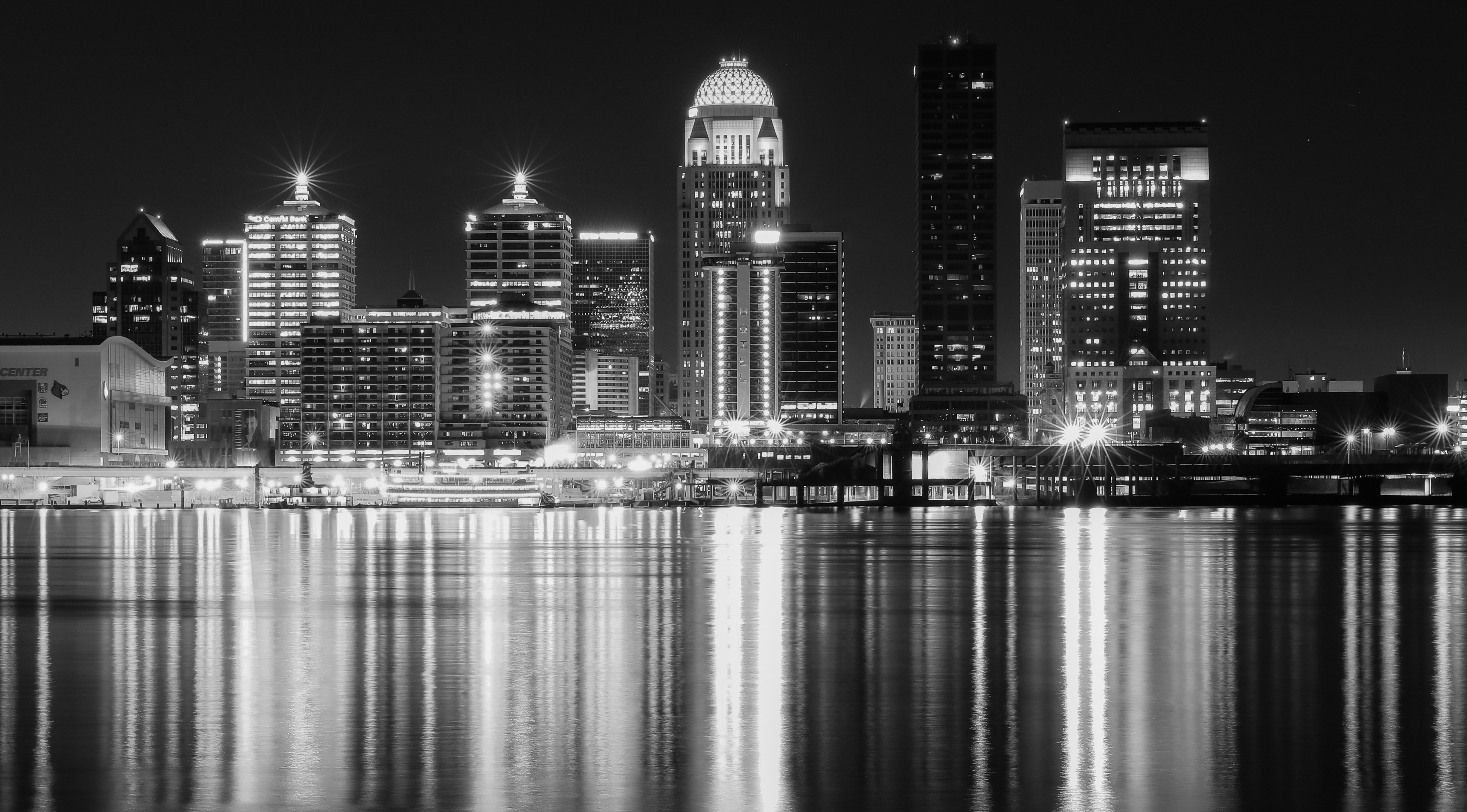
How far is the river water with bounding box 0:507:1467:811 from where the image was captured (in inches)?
708

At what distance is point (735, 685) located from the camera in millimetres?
25172

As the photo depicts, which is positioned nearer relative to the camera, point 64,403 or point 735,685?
point 735,685

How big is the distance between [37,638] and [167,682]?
26.5ft

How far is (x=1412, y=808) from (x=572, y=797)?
30.7 feet

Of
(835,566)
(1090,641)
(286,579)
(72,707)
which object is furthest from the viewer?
(835,566)

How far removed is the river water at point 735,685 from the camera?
17984mm

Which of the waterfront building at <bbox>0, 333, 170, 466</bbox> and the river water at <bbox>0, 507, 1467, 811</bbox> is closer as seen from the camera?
the river water at <bbox>0, 507, 1467, 811</bbox>

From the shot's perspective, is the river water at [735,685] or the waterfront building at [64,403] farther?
the waterfront building at [64,403]

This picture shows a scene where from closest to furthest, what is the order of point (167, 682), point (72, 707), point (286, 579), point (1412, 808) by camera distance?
point (1412, 808) < point (72, 707) < point (167, 682) < point (286, 579)

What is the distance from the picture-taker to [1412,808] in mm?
16812

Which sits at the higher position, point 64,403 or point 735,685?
point 64,403

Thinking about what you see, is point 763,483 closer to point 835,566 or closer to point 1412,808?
point 835,566

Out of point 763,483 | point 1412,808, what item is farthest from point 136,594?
point 763,483

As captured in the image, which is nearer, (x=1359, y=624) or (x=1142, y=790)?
(x=1142, y=790)
